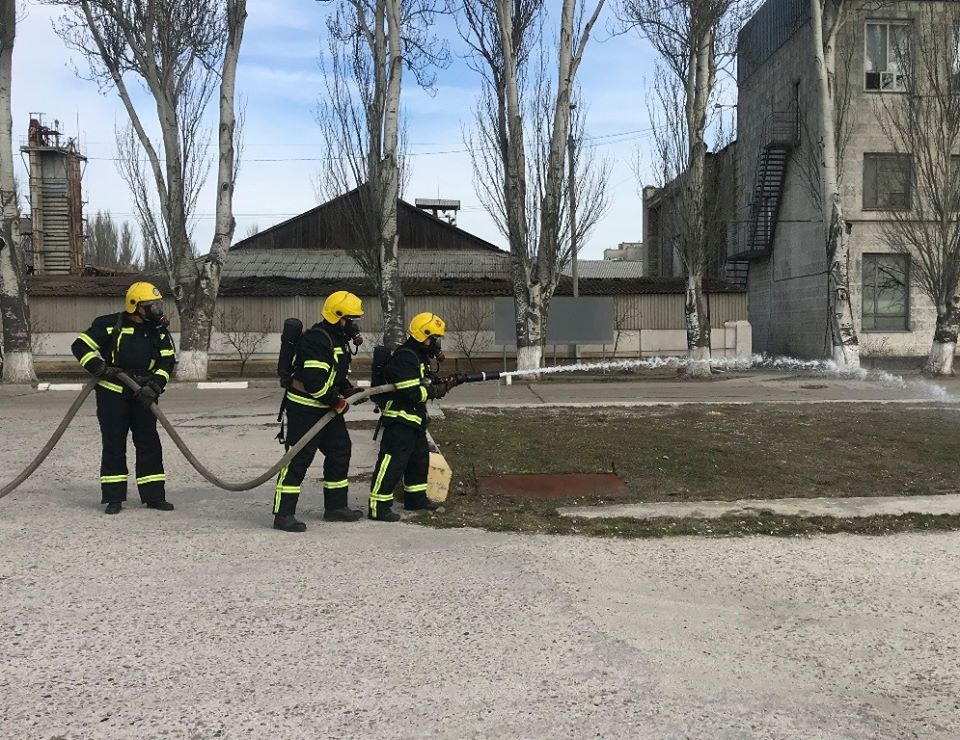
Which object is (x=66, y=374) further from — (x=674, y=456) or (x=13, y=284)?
(x=674, y=456)

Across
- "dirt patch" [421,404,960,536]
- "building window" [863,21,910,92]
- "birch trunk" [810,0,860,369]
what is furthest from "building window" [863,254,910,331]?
"dirt patch" [421,404,960,536]

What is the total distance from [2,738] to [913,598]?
4.39 m

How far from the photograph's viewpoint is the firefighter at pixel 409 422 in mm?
6012

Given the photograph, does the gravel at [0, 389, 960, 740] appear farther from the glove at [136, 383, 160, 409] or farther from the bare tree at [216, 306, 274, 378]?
the bare tree at [216, 306, 274, 378]

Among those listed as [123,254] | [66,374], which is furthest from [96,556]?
[123,254]

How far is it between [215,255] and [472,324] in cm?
898

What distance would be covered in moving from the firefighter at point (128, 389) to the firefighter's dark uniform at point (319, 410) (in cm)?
119

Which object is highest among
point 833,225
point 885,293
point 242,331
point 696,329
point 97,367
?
point 833,225

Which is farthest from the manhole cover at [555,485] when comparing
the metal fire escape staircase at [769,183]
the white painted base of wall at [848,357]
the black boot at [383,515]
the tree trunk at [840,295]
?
the metal fire escape staircase at [769,183]

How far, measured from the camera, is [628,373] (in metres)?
22.9

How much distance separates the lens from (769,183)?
2689 centimetres

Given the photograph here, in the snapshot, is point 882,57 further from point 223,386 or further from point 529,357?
point 223,386

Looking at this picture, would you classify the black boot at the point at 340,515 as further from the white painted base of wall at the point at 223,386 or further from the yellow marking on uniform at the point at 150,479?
the white painted base of wall at the point at 223,386

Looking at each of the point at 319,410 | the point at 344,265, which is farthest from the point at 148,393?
the point at 344,265
